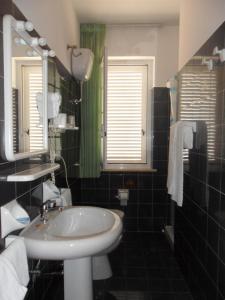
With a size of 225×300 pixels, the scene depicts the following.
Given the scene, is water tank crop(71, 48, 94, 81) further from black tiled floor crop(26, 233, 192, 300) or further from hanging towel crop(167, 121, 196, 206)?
black tiled floor crop(26, 233, 192, 300)

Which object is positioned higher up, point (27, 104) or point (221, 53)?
point (221, 53)

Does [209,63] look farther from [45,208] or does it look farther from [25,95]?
[45,208]

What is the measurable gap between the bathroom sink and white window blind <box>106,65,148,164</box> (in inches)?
69.6

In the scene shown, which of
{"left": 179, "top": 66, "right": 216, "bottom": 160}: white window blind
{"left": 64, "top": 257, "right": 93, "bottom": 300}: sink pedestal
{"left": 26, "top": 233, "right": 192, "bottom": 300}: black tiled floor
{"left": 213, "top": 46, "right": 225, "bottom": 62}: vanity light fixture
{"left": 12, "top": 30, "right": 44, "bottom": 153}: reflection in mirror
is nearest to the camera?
{"left": 12, "top": 30, "right": 44, "bottom": 153}: reflection in mirror

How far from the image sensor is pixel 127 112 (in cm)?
349

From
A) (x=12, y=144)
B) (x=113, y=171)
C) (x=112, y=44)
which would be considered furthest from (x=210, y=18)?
(x=113, y=171)

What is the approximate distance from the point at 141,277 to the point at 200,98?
1.65 m

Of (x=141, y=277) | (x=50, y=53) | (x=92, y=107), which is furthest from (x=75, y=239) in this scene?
(x=92, y=107)

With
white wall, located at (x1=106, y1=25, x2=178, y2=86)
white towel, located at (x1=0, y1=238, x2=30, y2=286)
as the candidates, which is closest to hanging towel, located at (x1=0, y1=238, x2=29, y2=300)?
white towel, located at (x1=0, y1=238, x2=30, y2=286)

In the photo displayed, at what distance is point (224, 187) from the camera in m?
1.49

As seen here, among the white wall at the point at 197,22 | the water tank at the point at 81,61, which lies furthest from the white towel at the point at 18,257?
the water tank at the point at 81,61

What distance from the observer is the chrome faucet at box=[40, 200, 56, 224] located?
1.60m

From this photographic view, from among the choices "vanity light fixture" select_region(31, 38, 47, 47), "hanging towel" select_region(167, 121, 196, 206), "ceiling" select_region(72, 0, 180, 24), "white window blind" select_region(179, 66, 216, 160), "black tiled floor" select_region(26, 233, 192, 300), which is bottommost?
"black tiled floor" select_region(26, 233, 192, 300)

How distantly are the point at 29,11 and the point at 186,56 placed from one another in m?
1.35
